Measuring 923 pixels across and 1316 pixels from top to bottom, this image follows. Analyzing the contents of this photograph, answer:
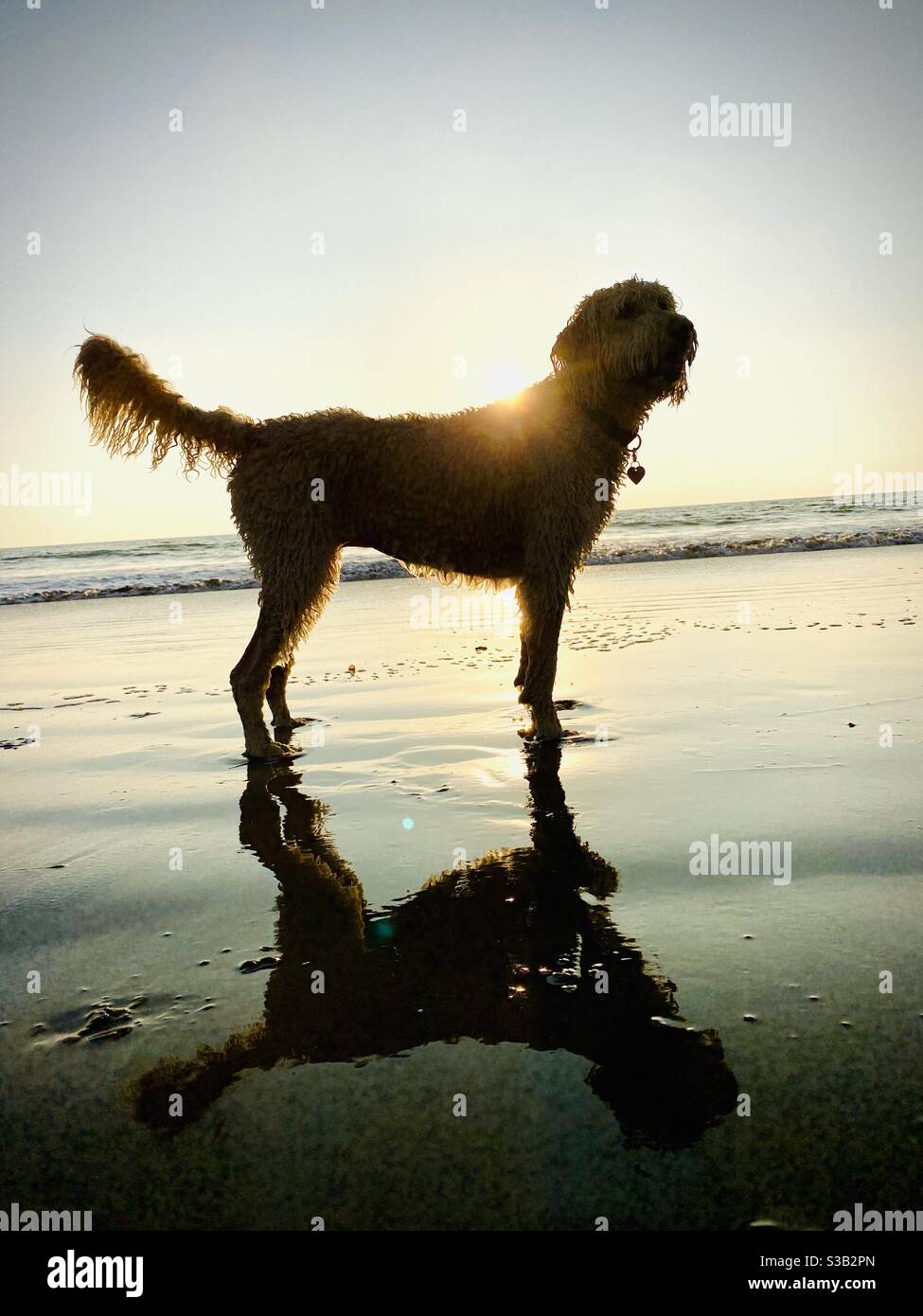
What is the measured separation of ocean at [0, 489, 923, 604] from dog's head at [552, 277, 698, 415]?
1188 cm

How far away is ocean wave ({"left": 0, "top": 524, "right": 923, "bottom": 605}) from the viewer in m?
20.4

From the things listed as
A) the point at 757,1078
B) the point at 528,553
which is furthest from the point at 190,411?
the point at 757,1078

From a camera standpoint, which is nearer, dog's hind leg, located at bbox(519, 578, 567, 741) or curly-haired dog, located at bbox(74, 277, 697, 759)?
dog's hind leg, located at bbox(519, 578, 567, 741)

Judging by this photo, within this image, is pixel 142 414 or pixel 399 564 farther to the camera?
pixel 399 564

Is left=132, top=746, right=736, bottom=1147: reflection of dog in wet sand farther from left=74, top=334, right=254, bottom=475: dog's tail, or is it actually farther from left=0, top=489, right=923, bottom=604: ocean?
left=0, top=489, right=923, bottom=604: ocean

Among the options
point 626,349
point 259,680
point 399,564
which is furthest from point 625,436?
point 399,564

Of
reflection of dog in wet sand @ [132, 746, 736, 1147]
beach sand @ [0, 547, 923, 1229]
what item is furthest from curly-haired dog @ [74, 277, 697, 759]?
reflection of dog in wet sand @ [132, 746, 736, 1147]

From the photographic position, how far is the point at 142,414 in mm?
4992

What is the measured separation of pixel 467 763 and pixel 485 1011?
7.83 feet

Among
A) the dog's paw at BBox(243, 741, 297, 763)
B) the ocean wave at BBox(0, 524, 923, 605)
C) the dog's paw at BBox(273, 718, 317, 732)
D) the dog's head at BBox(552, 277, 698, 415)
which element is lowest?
the dog's paw at BBox(243, 741, 297, 763)

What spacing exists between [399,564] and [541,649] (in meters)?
16.8

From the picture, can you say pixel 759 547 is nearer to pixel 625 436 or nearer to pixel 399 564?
pixel 399 564

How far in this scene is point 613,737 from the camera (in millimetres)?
4547

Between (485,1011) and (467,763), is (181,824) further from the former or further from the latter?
(485,1011)
